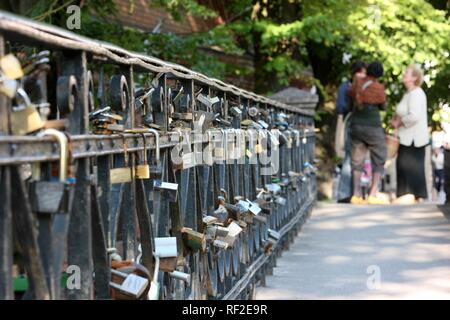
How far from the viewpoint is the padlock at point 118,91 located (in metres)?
3.53

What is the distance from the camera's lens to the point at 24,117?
2525 millimetres

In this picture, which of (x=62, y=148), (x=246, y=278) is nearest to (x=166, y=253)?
(x=62, y=148)

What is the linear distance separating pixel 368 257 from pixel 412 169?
6.38 metres

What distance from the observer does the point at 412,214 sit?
12.8m

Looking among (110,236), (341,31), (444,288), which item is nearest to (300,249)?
(444,288)

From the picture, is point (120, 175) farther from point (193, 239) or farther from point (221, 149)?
point (221, 149)

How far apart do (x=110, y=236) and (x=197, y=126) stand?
72.4 inches

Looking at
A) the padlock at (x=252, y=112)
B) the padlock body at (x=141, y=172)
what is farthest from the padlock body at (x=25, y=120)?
the padlock at (x=252, y=112)

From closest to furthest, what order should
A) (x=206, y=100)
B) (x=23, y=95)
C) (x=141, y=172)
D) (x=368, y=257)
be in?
(x=23, y=95), (x=141, y=172), (x=206, y=100), (x=368, y=257)

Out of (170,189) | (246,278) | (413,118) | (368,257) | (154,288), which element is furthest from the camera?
(413,118)

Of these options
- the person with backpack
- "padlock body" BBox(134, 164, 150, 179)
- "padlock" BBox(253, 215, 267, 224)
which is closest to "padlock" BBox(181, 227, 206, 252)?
"padlock body" BBox(134, 164, 150, 179)

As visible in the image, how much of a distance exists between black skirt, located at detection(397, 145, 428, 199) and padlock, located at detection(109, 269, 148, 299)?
12281 mm

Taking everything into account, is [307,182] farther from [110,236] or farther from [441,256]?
[110,236]

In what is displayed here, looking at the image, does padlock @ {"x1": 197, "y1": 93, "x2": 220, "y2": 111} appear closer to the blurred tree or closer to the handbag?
the handbag
